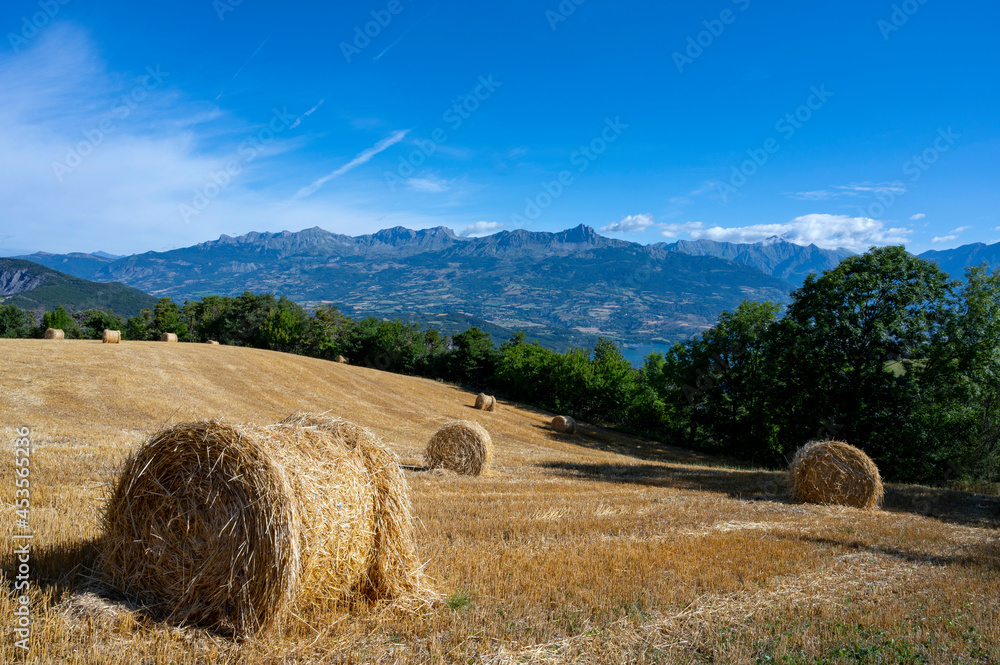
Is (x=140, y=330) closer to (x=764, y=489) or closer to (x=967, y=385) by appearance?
(x=764, y=489)

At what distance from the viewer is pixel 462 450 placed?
16234 millimetres

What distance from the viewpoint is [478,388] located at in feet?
202

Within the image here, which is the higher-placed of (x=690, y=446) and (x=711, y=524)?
(x=711, y=524)

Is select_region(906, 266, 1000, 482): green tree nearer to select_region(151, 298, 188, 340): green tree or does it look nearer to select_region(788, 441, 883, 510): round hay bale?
select_region(788, 441, 883, 510): round hay bale

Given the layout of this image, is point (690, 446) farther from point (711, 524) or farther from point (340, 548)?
point (340, 548)

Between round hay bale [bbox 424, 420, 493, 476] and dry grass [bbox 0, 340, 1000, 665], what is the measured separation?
68 centimetres

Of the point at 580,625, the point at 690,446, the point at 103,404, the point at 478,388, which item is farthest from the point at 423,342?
the point at 580,625

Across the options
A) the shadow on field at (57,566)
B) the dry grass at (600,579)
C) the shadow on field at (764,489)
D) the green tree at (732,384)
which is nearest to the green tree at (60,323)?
the dry grass at (600,579)

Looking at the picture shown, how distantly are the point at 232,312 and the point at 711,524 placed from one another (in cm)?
8214

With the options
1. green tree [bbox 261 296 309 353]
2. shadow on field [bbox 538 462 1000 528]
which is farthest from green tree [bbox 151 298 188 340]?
shadow on field [bbox 538 462 1000 528]

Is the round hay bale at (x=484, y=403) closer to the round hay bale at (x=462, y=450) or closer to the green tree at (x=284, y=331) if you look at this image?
the round hay bale at (x=462, y=450)

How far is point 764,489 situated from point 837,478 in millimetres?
2531

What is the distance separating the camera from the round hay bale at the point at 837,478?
13797 millimetres

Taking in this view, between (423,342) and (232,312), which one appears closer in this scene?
(423,342)
